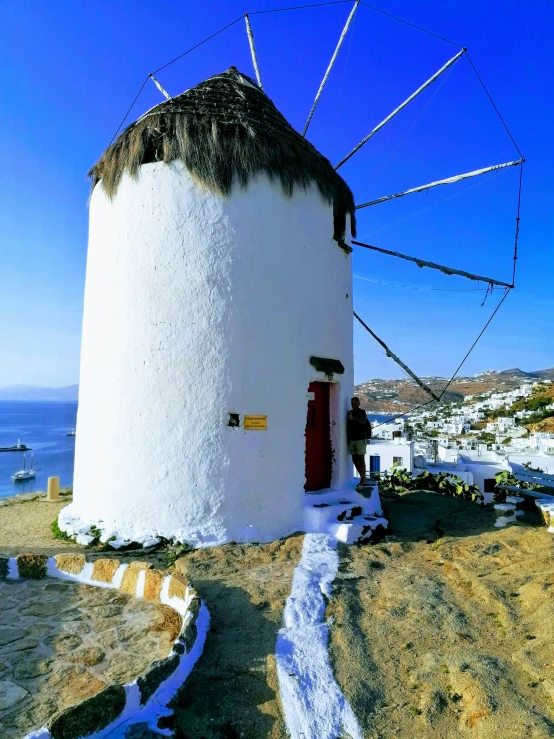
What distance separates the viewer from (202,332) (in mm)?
6891

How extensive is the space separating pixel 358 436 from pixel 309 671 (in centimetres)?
505

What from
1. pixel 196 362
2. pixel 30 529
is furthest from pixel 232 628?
pixel 30 529

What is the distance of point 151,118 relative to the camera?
7.40 m

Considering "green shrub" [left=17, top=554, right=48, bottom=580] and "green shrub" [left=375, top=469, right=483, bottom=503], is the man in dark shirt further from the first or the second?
"green shrub" [left=17, top=554, right=48, bottom=580]

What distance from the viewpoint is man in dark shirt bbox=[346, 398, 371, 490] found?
27.2ft

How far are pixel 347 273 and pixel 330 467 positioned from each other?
10.9ft

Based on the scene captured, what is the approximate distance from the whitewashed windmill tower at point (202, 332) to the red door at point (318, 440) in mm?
450

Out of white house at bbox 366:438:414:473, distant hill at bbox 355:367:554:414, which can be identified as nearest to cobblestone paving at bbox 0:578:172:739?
white house at bbox 366:438:414:473

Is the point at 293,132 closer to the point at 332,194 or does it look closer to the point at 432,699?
the point at 332,194

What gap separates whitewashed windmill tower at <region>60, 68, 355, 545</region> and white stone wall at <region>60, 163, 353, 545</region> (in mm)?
16

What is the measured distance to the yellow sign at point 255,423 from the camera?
22.4 ft

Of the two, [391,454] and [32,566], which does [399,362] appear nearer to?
[32,566]

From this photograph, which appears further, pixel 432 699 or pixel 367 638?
pixel 367 638

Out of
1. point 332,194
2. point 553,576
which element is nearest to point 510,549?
point 553,576
